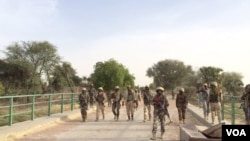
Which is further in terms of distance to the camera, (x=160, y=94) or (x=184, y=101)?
(x=184, y=101)

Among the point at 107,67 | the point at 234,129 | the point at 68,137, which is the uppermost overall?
the point at 107,67

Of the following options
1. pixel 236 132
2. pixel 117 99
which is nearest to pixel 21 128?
pixel 117 99

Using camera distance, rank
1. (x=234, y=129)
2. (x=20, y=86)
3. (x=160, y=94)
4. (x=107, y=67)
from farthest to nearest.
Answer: (x=20, y=86) → (x=107, y=67) → (x=160, y=94) → (x=234, y=129)

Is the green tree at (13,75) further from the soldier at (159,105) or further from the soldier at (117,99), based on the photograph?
the soldier at (159,105)

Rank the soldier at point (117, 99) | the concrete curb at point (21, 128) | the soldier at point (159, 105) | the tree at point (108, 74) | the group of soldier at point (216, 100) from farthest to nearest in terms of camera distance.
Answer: the tree at point (108, 74)
the soldier at point (117, 99)
the group of soldier at point (216, 100)
the soldier at point (159, 105)
the concrete curb at point (21, 128)

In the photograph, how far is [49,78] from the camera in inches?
2405

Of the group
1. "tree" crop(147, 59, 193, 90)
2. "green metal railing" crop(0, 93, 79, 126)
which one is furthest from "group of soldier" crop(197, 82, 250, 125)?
"tree" crop(147, 59, 193, 90)

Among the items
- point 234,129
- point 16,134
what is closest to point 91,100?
point 16,134

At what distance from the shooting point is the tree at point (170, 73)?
9025 centimetres

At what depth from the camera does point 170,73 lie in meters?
91.2

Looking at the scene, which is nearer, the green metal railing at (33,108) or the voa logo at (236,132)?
the voa logo at (236,132)

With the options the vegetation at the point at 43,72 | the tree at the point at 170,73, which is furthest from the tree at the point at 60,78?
the tree at the point at 170,73

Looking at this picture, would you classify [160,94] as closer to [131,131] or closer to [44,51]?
[131,131]

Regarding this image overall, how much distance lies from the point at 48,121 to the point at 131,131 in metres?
4.15
